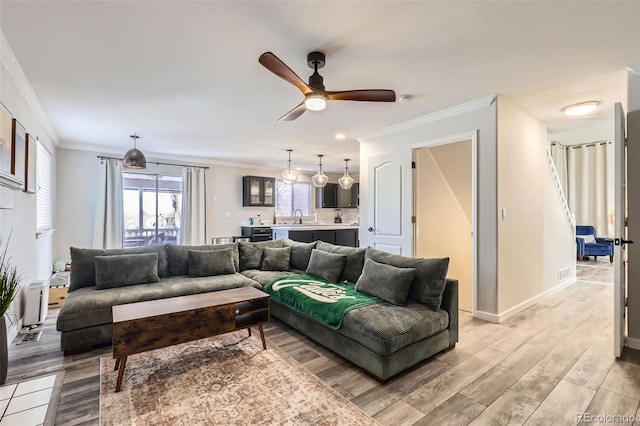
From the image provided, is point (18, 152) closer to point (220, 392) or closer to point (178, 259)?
point (178, 259)

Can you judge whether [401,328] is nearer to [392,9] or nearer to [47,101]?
[392,9]

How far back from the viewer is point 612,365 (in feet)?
7.91

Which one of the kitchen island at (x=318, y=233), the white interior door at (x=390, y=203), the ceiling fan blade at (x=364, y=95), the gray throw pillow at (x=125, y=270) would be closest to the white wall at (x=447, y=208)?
the white interior door at (x=390, y=203)

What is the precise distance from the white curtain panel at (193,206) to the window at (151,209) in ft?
0.72

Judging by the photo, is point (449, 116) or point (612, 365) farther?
point (449, 116)

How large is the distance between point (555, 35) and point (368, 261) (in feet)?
7.72

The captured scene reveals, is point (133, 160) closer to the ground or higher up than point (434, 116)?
closer to the ground

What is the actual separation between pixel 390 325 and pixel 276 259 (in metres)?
2.44

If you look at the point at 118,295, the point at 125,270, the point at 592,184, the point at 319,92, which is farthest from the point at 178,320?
the point at 592,184

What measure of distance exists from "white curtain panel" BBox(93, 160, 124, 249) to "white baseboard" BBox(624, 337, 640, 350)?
734 cm

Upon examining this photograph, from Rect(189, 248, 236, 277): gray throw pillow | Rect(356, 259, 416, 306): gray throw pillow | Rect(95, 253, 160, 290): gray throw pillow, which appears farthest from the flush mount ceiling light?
Answer: Rect(95, 253, 160, 290): gray throw pillow

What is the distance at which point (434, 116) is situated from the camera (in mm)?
3900

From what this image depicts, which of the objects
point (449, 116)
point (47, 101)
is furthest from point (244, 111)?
point (449, 116)

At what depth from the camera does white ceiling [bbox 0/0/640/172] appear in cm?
192
